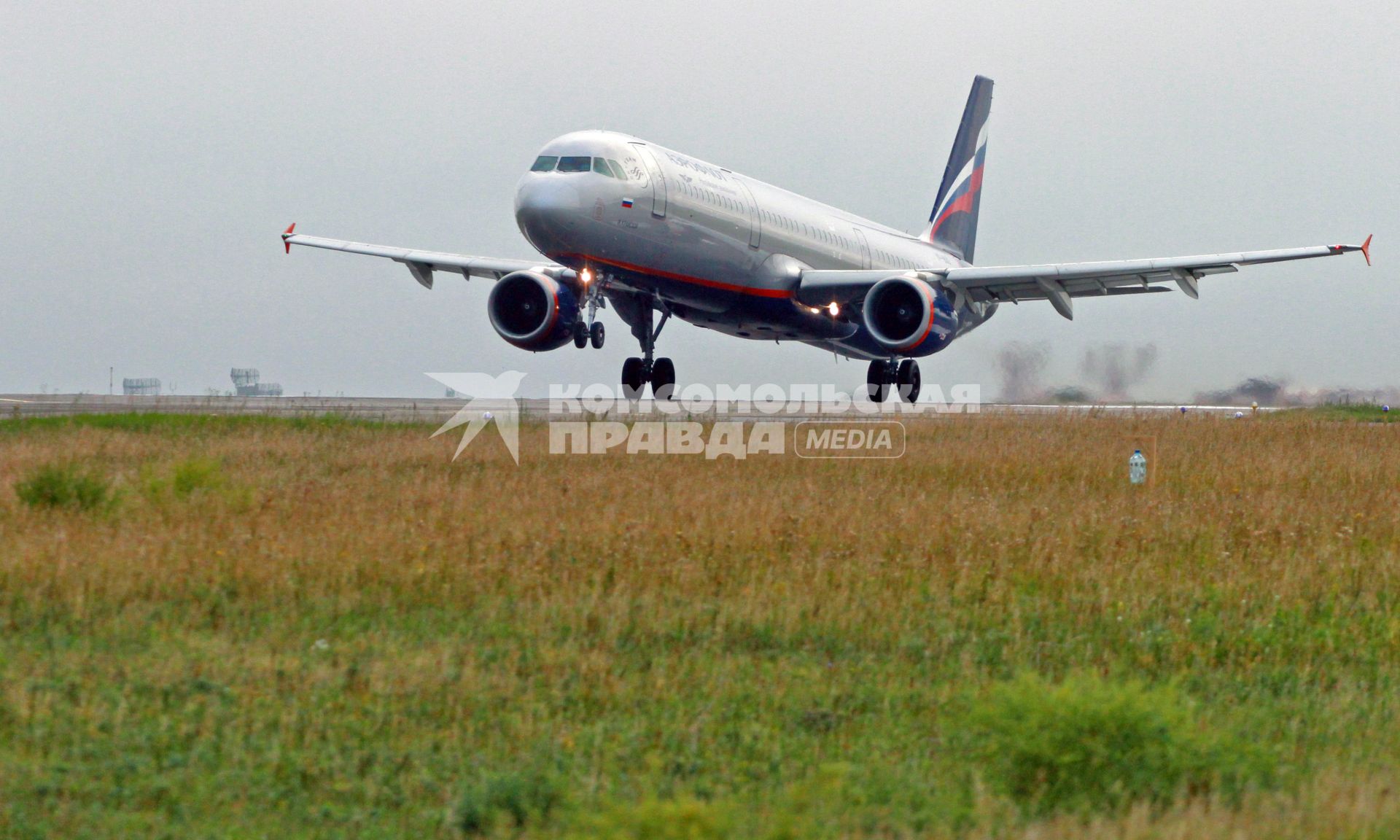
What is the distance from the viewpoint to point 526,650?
6785mm

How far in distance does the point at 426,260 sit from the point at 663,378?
5.83m

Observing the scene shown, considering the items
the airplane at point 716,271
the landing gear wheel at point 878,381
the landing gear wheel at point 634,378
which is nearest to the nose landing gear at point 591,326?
the airplane at point 716,271

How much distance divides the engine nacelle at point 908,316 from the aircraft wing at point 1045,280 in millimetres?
603

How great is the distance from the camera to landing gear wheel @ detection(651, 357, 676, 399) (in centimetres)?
2941

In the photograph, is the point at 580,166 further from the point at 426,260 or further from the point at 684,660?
the point at 684,660

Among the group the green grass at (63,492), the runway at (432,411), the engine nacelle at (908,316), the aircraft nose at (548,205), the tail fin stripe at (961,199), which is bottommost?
the green grass at (63,492)

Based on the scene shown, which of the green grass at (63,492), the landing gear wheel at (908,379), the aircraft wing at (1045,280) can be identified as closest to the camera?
the green grass at (63,492)

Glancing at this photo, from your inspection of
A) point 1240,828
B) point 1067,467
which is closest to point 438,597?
point 1240,828

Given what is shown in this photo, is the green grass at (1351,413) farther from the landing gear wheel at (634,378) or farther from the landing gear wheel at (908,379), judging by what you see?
the landing gear wheel at (634,378)

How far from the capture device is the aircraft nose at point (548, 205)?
22625 millimetres

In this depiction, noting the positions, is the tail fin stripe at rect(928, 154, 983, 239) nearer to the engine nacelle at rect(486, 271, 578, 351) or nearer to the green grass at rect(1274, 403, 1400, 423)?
the green grass at rect(1274, 403, 1400, 423)

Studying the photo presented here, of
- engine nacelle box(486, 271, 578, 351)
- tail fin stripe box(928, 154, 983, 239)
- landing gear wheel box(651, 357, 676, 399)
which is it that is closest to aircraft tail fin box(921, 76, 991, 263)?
tail fin stripe box(928, 154, 983, 239)

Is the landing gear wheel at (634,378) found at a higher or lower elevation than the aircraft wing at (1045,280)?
lower

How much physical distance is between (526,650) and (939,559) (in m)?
3.69
